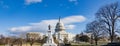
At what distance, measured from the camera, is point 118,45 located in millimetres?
57438

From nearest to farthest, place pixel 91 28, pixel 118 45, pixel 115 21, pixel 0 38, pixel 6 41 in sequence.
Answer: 1. pixel 115 21
2. pixel 118 45
3. pixel 91 28
4. pixel 6 41
5. pixel 0 38

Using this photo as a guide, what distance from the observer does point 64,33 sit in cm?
19162

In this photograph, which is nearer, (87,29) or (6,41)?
(87,29)

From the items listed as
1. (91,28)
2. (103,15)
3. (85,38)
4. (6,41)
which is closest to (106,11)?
(103,15)

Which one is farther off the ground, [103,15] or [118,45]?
[103,15]

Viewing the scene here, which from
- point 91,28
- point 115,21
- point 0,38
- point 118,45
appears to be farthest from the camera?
point 0,38

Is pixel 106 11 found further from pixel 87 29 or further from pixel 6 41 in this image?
pixel 6 41

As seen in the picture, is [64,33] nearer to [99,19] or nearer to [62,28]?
[62,28]

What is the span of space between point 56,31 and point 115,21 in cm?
13714

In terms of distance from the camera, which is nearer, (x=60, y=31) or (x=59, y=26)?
(x=59, y=26)

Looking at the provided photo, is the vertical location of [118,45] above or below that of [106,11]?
below

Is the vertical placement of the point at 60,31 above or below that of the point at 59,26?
below

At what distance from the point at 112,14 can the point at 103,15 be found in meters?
2.01

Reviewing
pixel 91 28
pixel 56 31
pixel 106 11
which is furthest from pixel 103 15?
pixel 56 31
